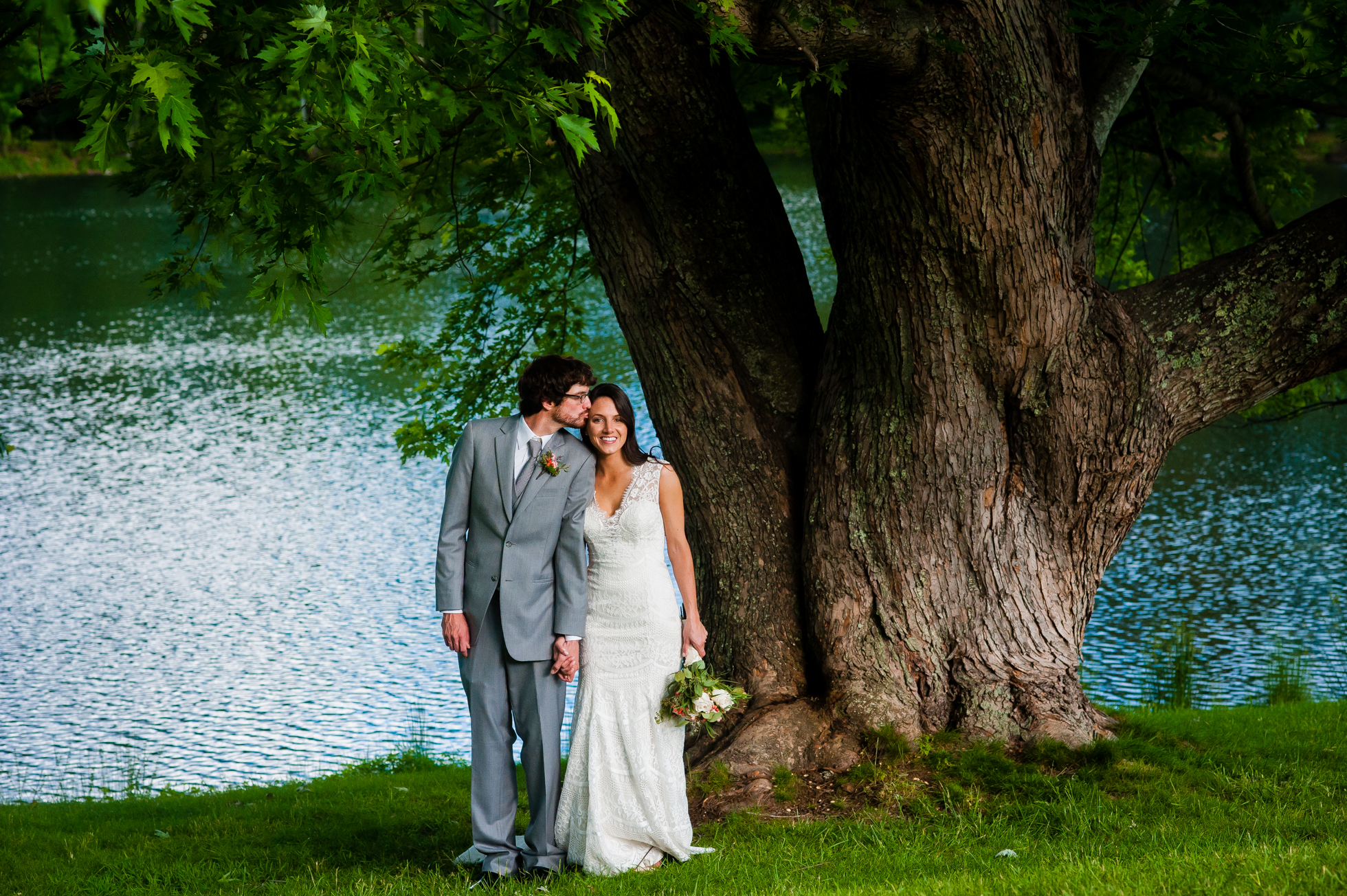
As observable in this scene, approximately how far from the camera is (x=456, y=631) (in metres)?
4.38

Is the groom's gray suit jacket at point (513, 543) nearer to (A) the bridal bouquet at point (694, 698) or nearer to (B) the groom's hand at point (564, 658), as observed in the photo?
(B) the groom's hand at point (564, 658)

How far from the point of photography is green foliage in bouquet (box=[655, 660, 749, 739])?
14.3 ft

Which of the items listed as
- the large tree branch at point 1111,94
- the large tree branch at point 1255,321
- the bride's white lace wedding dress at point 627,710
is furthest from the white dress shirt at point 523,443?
the large tree branch at point 1111,94

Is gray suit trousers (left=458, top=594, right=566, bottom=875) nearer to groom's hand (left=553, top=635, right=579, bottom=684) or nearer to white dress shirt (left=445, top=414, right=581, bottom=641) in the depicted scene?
groom's hand (left=553, top=635, right=579, bottom=684)

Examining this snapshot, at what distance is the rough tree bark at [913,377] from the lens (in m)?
4.97

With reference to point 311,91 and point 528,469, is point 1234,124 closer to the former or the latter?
point 528,469

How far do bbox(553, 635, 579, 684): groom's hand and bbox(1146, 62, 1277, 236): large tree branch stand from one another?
15.8 ft

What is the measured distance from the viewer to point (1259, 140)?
29.9 feet

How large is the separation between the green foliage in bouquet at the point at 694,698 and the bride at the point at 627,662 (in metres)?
0.05

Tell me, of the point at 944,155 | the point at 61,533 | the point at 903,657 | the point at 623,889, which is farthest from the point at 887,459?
the point at 61,533

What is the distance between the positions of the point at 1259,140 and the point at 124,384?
18494 mm

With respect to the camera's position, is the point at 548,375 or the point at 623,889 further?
the point at 548,375

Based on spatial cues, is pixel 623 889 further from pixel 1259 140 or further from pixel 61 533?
pixel 61 533

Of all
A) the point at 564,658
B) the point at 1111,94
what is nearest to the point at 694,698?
the point at 564,658
